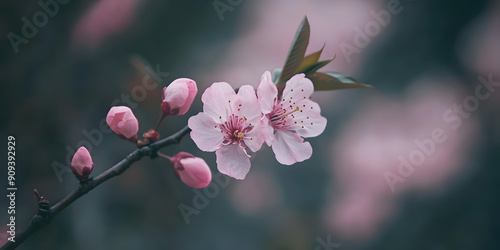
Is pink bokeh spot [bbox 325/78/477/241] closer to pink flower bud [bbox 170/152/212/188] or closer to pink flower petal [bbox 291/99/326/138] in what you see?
pink flower petal [bbox 291/99/326/138]

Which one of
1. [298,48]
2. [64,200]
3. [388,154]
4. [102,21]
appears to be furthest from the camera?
[388,154]

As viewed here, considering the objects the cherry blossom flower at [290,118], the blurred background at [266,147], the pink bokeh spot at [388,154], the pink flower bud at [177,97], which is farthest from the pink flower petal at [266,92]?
the pink bokeh spot at [388,154]

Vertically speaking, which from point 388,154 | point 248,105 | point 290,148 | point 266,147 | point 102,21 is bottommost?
point 388,154

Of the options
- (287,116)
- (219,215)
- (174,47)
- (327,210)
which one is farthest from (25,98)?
(327,210)

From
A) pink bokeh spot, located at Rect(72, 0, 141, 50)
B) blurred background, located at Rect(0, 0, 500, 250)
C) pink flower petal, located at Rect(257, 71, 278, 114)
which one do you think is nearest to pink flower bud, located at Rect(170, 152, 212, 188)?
pink flower petal, located at Rect(257, 71, 278, 114)

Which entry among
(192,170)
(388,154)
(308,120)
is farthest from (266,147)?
(192,170)

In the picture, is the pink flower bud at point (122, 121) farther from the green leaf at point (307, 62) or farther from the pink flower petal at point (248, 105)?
the green leaf at point (307, 62)

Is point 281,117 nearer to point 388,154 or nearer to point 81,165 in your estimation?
point 81,165
